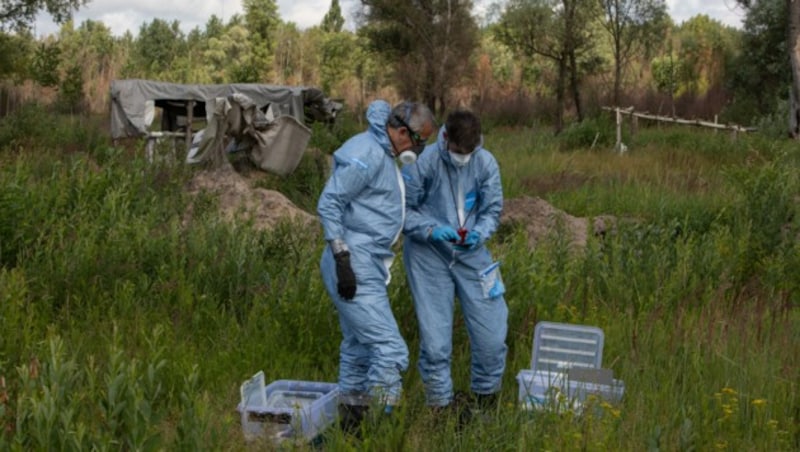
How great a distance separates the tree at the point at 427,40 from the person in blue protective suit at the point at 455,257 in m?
30.4

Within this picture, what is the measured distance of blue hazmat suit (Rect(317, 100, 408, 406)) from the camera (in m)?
4.92

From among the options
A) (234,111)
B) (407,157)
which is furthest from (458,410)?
(234,111)

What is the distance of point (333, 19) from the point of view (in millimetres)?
69375

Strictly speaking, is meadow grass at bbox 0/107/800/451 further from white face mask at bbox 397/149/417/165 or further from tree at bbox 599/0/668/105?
tree at bbox 599/0/668/105

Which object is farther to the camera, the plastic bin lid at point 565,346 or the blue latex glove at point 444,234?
the plastic bin lid at point 565,346

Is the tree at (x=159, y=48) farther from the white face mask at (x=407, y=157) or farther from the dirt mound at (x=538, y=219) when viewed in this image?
the white face mask at (x=407, y=157)

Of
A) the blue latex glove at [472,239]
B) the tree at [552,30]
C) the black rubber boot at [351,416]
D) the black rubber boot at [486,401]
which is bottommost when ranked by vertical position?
the black rubber boot at [486,401]

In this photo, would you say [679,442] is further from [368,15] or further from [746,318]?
[368,15]

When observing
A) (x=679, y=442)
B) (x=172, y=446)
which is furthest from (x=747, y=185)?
(x=172, y=446)

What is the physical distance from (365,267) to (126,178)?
4.48 meters

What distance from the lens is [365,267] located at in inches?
196

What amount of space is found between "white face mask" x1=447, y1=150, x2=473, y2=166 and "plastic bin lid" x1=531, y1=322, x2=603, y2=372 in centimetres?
103

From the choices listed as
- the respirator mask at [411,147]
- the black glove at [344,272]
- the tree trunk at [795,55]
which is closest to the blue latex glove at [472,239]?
the respirator mask at [411,147]

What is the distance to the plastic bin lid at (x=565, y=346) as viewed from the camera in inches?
224
